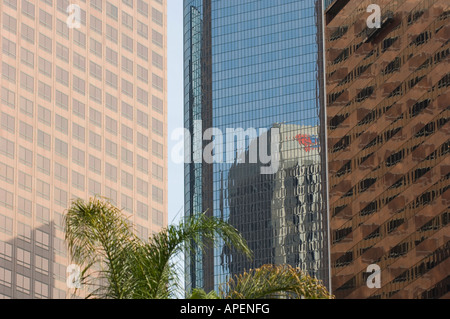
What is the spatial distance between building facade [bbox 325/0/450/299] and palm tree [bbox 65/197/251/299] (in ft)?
375

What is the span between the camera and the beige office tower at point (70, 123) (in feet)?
474

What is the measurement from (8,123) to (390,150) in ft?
174

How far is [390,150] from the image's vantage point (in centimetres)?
15250

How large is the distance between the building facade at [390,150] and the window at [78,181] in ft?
126

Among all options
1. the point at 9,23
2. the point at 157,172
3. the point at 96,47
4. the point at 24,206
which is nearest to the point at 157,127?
the point at 157,172

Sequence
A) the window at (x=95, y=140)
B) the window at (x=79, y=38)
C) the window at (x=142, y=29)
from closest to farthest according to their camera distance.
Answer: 1. the window at (x=95, y=140)
2. the window at (x=79, y=38)
3. the window at (x=142, y=29)

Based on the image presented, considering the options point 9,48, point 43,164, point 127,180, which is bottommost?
point 43,164

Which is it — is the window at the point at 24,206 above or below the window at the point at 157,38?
below

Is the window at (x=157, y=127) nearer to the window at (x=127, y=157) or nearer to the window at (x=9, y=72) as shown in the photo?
the window at (x=127, y=157)

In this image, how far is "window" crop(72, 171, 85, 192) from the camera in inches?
6004

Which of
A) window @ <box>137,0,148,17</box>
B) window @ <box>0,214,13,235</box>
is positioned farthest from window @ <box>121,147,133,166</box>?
window @ <box>0,214,13,235</box>

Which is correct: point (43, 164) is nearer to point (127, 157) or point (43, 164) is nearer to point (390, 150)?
point (127, 157)

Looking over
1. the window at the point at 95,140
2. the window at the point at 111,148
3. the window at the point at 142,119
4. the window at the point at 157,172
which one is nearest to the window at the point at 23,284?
the window at the point at 95,140
